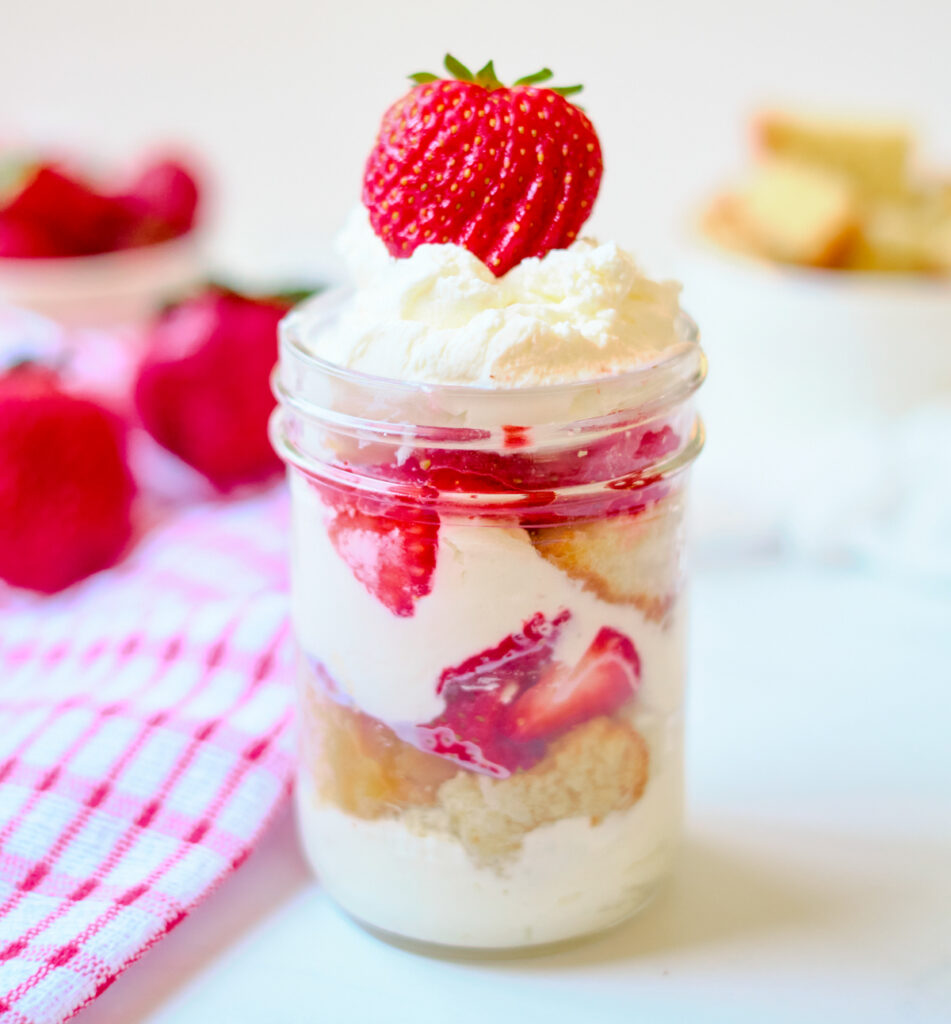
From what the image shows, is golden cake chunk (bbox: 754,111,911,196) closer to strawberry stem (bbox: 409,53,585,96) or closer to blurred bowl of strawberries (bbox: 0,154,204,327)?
blurred bowl of strawberries (bbox: 0,154,204,327)

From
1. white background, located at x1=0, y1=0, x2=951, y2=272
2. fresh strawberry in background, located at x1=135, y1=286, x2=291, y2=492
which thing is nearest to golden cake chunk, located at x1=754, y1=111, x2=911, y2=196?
white background, located at x1=0, y1=0, x2=951, y2=272

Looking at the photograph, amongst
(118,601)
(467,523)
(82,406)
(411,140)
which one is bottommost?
(118,601)

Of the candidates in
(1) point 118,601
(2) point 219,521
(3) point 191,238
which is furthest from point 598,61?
(1) point 118,601

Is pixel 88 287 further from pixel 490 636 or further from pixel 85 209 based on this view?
pixel 490 636

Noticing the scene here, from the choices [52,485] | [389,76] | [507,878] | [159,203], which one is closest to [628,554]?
[507,878]

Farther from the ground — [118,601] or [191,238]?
[191,238]

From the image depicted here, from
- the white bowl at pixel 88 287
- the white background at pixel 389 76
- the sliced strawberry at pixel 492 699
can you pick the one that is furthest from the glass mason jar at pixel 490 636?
the white background at pixel 389 76

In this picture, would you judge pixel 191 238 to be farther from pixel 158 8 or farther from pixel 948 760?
pixel 948 760

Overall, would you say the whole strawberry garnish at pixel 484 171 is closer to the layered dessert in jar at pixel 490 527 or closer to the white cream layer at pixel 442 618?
the layered dessert in jar at pixel 490 527
